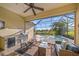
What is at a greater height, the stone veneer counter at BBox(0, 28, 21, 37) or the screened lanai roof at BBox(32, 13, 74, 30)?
the screened lanai roof at BBox(32, 13, 74, 30)

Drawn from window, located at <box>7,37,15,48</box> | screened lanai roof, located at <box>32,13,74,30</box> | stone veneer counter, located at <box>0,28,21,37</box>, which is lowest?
window, located at <box>7,37,15,48</box>

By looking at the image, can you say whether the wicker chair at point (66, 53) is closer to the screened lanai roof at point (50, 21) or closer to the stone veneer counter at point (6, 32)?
the screened lanai roof at point (50, 21)

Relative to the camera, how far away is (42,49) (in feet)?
7.88

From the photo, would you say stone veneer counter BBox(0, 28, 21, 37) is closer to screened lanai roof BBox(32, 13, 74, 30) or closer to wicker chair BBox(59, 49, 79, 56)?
screened lanai roof BBox(32, 13, 74, 30)

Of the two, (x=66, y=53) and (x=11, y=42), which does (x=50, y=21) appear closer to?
(x=66, y=53)

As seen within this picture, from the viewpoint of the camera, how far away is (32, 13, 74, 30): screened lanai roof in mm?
2350

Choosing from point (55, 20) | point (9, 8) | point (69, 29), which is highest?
point (9, 8)

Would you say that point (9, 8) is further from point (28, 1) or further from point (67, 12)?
point (67, 12)

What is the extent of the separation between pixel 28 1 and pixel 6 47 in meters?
0.86

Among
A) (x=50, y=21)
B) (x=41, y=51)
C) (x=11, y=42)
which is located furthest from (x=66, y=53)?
(x=11, y=42)

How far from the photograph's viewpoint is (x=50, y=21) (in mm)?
2389

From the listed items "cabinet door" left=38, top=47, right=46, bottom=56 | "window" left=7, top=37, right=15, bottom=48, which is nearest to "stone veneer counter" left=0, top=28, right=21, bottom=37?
"window" left=7, top=37, right=15, bottom=48

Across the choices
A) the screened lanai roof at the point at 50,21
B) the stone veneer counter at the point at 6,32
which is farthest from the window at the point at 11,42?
the screened lanai roof at the point at 50,21

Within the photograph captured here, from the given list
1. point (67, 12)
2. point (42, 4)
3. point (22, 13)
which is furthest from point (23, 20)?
point (67, 12)
